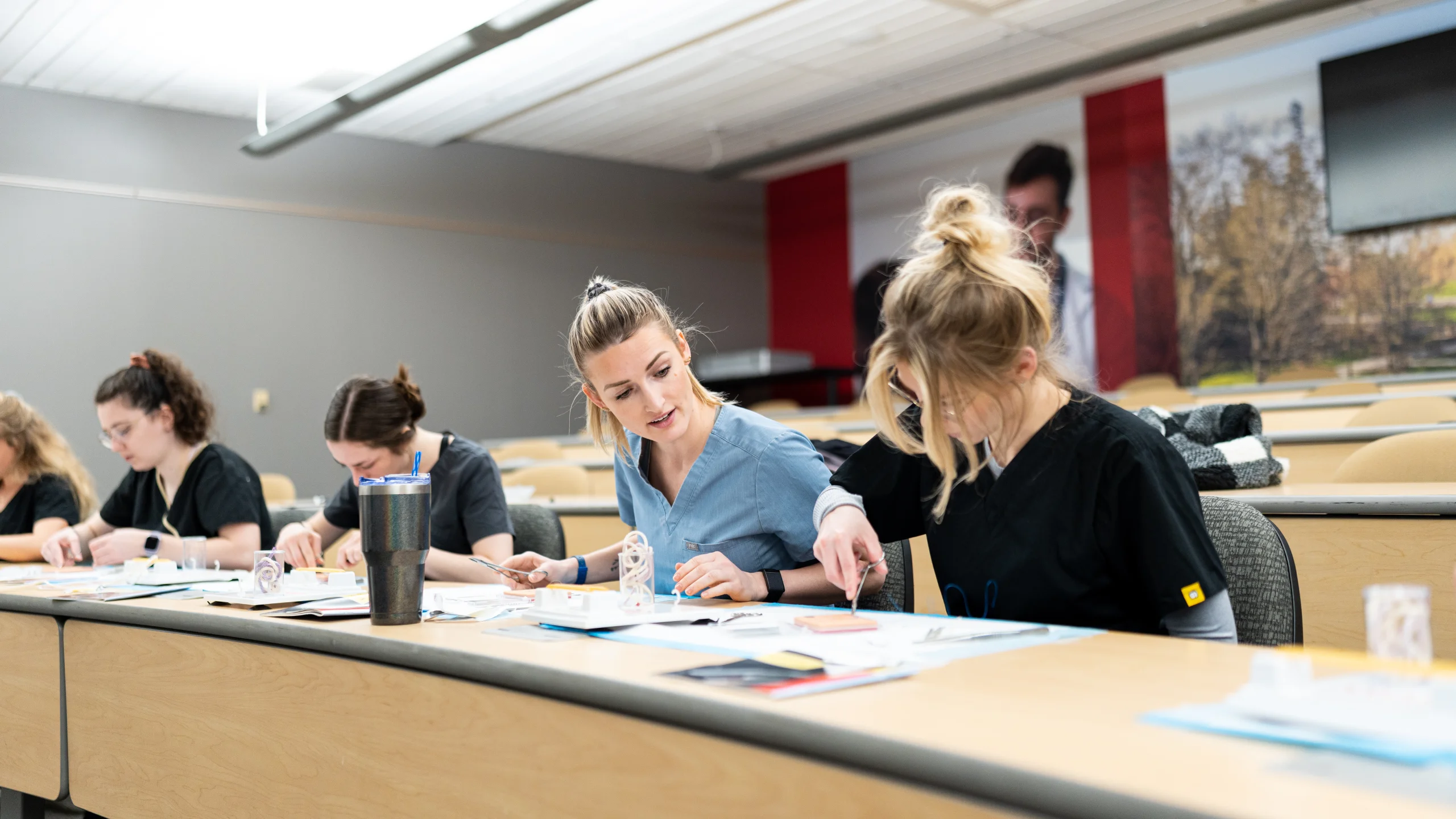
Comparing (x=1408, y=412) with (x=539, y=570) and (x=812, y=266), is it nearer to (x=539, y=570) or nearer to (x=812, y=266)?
(x=539, y=570)

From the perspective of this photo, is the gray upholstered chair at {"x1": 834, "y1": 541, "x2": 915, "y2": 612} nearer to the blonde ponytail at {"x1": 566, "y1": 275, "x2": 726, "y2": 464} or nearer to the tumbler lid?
the blonde ponytail at {"x1": 566, "y1": 275, "x2": 726, "y2": 464}

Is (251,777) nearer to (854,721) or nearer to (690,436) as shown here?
(690,436)

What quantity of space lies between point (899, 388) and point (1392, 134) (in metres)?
5.80

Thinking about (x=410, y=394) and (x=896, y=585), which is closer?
(x=896, y=585)

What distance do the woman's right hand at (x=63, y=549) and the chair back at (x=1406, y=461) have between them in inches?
105

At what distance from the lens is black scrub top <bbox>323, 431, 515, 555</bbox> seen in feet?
7.58

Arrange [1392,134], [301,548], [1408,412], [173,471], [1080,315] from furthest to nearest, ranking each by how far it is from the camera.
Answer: [1080,315] < [1392,134] < [1408,412] < [173,471] < [301,548]

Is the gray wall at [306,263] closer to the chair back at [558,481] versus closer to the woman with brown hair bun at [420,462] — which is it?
the chair back at [558,481]

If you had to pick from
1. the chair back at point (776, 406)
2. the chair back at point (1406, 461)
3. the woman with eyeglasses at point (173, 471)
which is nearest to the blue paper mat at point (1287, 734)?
the chair back at point (1406, 461)

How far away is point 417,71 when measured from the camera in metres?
5.00

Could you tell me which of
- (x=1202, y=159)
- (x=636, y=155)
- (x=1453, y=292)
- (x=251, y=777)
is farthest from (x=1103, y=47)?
(x=251, y=777)

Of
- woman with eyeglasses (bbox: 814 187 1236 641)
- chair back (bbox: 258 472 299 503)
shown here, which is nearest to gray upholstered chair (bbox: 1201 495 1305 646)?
woman with eyeglasses (bbox: 814 187 1236 641)

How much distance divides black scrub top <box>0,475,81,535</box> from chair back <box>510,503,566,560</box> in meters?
1.39

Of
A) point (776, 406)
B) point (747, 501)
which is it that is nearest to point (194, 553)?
point (747, 501)
